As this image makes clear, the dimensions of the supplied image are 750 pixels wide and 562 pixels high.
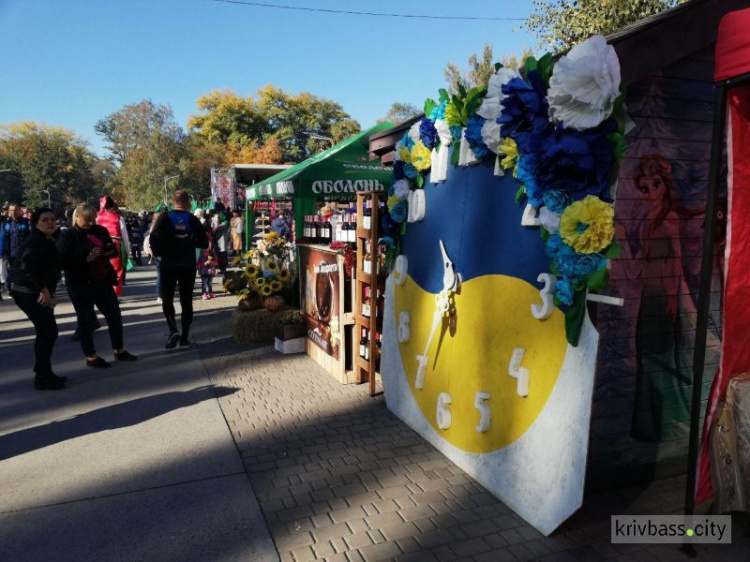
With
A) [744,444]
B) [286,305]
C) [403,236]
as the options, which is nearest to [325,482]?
[403,236]

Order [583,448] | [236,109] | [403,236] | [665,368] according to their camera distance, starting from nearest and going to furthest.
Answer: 1. [583,448]
2. [665,368]
3. [403,236]
4. [236,109]

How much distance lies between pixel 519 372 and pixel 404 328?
4.71 ft

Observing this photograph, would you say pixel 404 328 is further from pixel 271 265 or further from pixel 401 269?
pixel 271 265

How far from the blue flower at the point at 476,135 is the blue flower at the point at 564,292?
1.02 metres

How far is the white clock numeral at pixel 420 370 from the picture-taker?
13.0 ft

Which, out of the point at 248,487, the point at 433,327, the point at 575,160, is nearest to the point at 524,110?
the point at 575,160

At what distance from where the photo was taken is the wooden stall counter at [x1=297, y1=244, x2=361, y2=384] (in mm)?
5445

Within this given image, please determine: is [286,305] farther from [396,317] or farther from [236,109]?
[236,109]

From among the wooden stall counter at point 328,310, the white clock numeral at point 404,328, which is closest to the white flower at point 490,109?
the white clock numeral at point 404,328

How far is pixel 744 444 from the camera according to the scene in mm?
2547

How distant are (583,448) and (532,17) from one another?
576 inches

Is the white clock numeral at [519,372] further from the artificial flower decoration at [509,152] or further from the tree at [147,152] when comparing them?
the tree at [147,152]

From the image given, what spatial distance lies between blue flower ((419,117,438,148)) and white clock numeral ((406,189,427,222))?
0.37m

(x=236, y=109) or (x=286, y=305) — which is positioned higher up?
(x=236, y=109)
